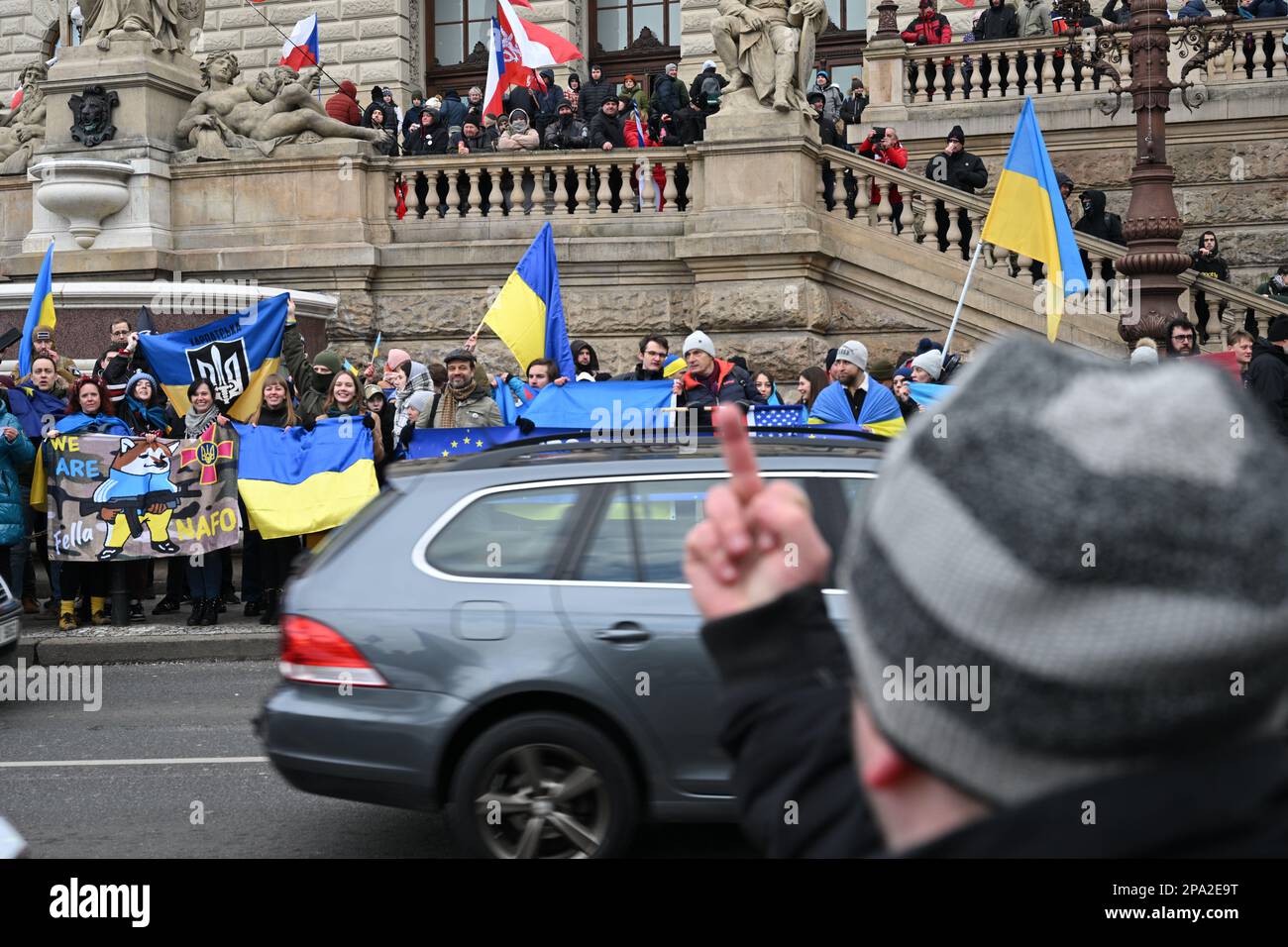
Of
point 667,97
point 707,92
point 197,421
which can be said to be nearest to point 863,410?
point 197,421

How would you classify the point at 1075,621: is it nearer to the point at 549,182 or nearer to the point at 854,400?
the point at 854,400

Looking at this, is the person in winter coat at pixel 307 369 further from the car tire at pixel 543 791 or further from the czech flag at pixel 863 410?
the car tire at pixel 543 791

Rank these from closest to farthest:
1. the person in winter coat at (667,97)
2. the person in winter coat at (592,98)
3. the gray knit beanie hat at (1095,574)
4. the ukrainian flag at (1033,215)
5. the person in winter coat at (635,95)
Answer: the gray knit beanie hat at (1095,574) → the ukrainian flag at (1033,215) → the person in winter coat at (592,98) → the person in winter coat at (667,97) → the person in winter coat at (635,95)

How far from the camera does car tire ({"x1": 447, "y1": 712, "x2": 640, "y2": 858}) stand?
5.39m

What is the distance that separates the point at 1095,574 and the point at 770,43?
16.9 metres

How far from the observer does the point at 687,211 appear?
1809 centimetres

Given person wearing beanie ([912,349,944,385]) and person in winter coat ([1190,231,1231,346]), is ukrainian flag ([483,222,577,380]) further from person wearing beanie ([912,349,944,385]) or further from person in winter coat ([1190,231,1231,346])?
person in winter coat ([1190,231,1231,346])

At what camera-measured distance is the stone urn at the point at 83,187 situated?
1855cm

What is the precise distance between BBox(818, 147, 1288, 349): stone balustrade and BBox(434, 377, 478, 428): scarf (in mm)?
7449

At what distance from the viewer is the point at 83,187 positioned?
18.6m

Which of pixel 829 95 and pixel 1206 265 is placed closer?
pixel 1206 265

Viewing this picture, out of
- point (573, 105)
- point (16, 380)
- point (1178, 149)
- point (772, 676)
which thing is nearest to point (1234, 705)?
point (772, 676)

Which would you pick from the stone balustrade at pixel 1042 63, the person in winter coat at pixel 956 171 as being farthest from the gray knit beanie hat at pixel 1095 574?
the stone balustrade at pixel 1042 63

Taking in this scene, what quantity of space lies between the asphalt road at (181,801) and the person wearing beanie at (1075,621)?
4790mm
